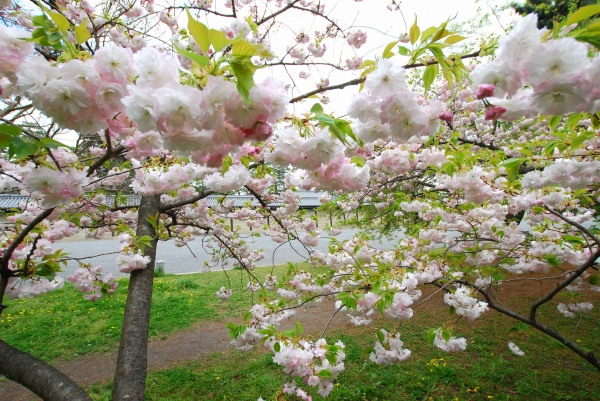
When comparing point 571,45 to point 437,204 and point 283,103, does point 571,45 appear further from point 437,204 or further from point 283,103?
point 437,204

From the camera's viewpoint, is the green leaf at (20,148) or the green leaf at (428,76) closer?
the green leaf at (20,148)

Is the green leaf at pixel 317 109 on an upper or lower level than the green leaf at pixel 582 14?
lower

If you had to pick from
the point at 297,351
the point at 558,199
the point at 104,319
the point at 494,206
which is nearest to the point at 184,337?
the point at 104,319

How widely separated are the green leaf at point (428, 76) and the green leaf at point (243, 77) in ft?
2.02

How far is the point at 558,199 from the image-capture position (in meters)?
2.43

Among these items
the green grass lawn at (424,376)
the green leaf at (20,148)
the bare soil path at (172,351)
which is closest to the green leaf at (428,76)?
the green leaf at (20,148)

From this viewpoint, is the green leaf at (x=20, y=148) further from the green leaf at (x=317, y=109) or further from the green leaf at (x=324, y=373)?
the green leaf at (x=324, y=373)

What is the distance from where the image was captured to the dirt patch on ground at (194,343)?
3781 millimetres

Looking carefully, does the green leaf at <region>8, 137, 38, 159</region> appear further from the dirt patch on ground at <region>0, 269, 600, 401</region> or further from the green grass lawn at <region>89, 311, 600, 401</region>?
the green grass lawn at <region>89, 311, 600, 401</region>

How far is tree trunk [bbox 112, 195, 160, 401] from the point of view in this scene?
1.88 m

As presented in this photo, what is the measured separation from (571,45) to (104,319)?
687 centimetres

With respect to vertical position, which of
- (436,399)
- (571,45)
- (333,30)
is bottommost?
(436,399)

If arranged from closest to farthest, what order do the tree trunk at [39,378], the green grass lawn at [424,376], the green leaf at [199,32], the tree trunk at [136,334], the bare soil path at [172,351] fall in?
the green leaf at [199,32] < the tree trunk at [39,378] < the tree trunk at [136,334] < the green grass lawn at [424,376] < the bare soil path at [172,351]

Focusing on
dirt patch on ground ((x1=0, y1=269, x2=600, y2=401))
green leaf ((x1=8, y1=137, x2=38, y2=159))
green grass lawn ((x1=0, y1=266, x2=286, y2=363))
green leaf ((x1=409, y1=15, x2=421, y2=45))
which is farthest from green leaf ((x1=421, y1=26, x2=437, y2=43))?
green grass lawn ((x1=0, y1=266, x2=286, y2=363))
